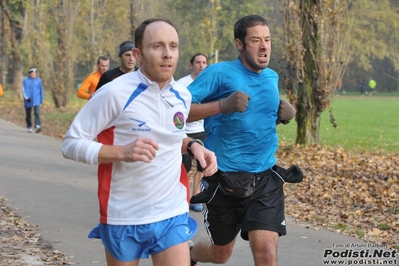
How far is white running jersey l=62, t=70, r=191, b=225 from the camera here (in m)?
4.30

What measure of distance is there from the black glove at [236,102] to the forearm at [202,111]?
75 millimetres

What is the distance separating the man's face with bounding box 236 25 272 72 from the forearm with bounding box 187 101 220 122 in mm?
535

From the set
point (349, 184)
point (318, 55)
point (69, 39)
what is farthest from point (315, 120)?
point (69, 39)

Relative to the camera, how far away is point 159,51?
433cm

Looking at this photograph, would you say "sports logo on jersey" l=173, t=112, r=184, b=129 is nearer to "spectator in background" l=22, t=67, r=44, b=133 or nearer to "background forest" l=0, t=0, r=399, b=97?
"background forest" l=0, t=0, r=399, b=97

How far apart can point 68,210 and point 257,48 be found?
16.6 ft

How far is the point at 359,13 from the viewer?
7162 cm

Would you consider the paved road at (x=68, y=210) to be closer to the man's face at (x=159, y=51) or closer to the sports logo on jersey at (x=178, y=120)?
the sports logo on jersey at (x=178, y=120)

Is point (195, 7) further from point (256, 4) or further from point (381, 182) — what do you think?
point (381, 182)

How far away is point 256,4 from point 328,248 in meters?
72.6

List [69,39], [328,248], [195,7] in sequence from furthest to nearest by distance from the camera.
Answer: [195,7] < [69,39] < [328,248]

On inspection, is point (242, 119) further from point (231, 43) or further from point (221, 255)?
point (231, 43)

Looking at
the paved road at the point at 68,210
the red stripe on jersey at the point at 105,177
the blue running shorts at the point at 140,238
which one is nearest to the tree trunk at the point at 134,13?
the paved road at the point at 68,210

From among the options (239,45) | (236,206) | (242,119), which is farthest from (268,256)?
(239,45)
